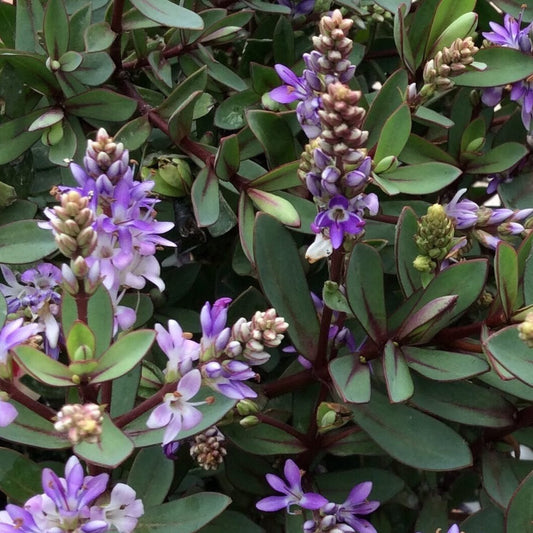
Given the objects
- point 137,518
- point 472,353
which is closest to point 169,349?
point 137,518

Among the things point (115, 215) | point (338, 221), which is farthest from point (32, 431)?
point (338, 221)

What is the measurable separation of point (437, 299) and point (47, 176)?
1.56 ft

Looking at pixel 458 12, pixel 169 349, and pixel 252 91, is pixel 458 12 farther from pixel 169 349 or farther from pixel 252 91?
pixel 169 349

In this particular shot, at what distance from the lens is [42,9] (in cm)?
83

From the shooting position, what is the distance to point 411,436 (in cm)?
69

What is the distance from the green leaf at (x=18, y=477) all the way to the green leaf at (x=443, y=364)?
0.34 metres

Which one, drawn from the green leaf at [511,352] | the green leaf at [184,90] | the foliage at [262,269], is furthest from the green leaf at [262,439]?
the green leaf at [184,90]

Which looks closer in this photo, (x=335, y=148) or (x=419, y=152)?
(x=335, y=148)

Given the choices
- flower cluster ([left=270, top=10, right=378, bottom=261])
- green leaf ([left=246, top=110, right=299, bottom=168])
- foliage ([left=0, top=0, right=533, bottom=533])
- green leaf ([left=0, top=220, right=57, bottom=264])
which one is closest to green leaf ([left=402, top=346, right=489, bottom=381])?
foliage ([left=0, top=0, right=533, bottom=533])

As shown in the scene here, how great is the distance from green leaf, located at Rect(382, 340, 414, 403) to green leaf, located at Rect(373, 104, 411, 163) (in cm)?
17

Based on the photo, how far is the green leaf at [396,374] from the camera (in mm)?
624

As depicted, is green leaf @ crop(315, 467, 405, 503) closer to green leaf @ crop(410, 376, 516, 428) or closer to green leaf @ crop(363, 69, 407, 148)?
green leaf @ crop(410, 376, 516, 428)

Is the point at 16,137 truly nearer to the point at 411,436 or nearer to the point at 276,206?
the point at 276,206

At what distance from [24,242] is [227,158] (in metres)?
0.20
